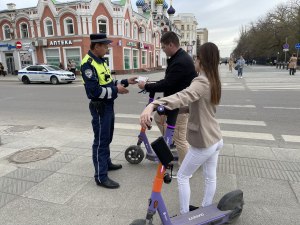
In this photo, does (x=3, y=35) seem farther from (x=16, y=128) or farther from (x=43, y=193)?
(x=43, y=193)

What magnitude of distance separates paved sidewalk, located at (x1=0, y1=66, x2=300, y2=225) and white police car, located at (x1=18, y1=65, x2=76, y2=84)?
15.4 metres

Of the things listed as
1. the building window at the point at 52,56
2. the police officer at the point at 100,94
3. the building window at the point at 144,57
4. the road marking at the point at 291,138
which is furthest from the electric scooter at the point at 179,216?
the building window at the point at 144,57

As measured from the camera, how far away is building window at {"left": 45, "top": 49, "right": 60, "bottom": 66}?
30422 mm

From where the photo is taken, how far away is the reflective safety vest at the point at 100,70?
10.7 feet

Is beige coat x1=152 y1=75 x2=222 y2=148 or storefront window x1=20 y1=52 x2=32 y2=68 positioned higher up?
storefront window x1=20 y1=52 x2=32 y2=68

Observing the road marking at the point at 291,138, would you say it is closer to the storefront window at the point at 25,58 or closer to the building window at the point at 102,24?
the building window at the point at 102,24

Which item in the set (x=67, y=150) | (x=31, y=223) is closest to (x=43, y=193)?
(x=31, y=223)

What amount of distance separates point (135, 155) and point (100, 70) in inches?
64.2

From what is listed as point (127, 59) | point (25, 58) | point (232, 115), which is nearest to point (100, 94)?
point (232, 115)

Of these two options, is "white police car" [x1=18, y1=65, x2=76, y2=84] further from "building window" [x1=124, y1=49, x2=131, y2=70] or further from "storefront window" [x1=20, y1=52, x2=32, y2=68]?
"building window" [x1=124, y1=49, x2=131, y2=70]

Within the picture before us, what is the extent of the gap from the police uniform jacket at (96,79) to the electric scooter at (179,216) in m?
1.43

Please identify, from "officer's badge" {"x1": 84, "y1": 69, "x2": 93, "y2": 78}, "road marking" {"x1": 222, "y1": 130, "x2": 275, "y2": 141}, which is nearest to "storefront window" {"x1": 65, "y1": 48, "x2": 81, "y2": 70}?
"road marking" {"x1": 222, "y1": 130, "x2": 275, "y2": 141}

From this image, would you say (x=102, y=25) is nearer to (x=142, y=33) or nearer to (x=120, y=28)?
(x=120, y=28)

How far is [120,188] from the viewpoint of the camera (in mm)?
3521
